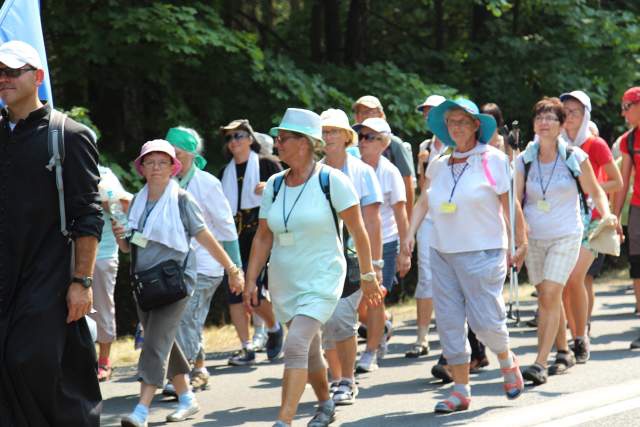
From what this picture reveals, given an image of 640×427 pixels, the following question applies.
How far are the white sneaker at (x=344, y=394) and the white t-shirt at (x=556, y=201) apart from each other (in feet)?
5.85

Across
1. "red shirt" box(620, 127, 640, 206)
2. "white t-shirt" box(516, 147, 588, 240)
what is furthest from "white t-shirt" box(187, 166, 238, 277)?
"red shirt" box(620, 127, 640, 206)

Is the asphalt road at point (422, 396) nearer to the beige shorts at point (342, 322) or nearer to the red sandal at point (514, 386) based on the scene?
the red sandal at point (514, 386)

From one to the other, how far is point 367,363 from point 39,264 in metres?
4.62

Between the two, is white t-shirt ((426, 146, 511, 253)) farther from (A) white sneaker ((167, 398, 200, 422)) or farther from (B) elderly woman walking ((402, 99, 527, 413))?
(A) white sneaker ((167, 398, 200, 422))

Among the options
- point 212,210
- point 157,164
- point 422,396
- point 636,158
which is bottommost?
point 422,396

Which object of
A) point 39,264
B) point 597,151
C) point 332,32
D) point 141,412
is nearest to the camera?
point 39,264

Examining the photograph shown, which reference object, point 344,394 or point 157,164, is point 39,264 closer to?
point 157,164

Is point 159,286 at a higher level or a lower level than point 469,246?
lower

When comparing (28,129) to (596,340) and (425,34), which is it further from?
(425,34)

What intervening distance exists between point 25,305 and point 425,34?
16539 mm

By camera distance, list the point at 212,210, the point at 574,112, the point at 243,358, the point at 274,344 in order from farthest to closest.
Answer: the point at 274,344 < the point at 243,358 < the point at 574,112 < the point at 212,210

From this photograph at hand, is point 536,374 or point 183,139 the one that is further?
point 183,139

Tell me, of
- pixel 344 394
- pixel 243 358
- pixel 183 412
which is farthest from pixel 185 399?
pixel 243 358

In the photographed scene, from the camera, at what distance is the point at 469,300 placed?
26.2 feet
